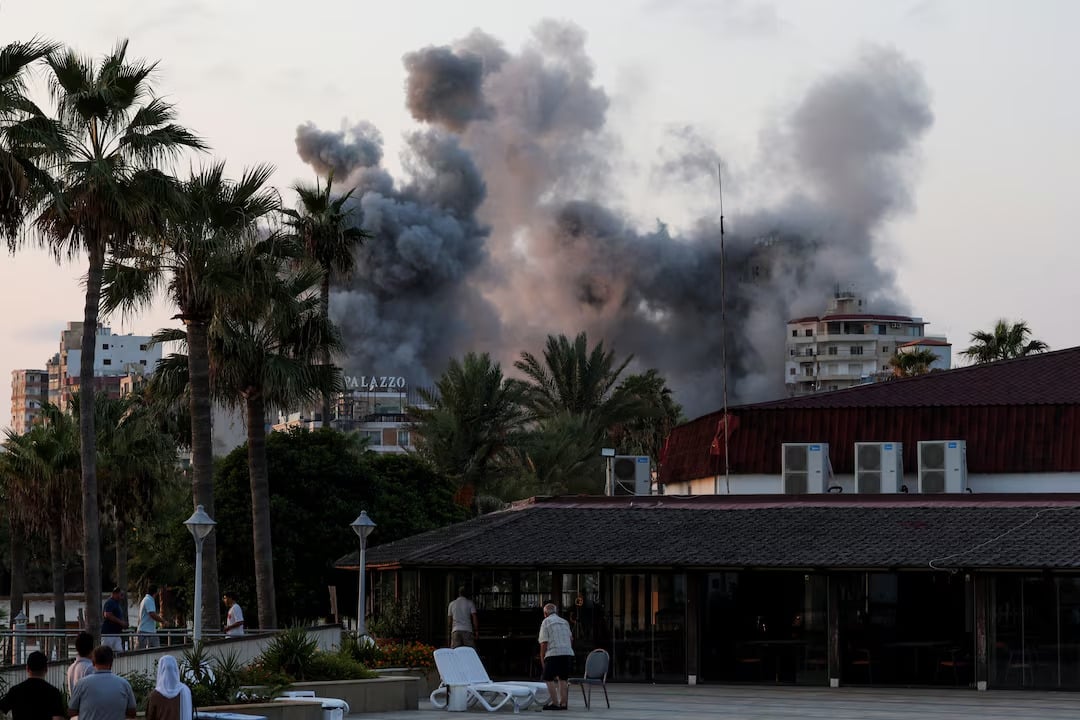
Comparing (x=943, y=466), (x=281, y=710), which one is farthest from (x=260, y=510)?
(x=281, y=710)

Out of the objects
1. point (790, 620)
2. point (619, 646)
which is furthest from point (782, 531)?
point (619, 646)

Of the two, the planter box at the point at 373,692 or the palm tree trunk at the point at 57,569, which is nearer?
the planter box at the point at 373,692

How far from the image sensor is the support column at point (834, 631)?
32.5m

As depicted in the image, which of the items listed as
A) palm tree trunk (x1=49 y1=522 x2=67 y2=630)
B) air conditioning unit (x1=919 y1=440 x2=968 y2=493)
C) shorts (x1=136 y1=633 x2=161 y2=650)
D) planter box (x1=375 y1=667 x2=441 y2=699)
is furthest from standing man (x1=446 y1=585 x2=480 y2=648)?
palm tree trunk (x1=49 y1=522 x2=67 y2=630)

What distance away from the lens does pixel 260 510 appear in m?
40.8

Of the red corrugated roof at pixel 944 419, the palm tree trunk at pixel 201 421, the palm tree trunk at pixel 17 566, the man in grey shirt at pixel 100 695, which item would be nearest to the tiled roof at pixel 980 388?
the red corrugated roof at pixel 944 419

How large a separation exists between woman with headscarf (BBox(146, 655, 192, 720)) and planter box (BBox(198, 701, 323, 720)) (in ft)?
15.7

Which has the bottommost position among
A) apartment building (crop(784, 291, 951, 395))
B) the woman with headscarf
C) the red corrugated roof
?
the woman with headscarf

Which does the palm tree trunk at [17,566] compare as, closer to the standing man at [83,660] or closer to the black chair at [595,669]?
the black chair at [595,669]

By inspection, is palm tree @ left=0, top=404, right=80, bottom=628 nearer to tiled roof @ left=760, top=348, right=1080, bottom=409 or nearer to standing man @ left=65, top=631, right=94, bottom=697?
tiled roof @ left=760, top=348, right=1080, bottom=409

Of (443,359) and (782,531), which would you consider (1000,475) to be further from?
(443,359)

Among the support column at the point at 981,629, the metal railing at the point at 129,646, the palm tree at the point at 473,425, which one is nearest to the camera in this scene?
the metal railing at the point at 129,646

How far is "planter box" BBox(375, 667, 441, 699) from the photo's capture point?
89.8 feet

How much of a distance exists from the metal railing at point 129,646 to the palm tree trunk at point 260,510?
9991 millimetres
